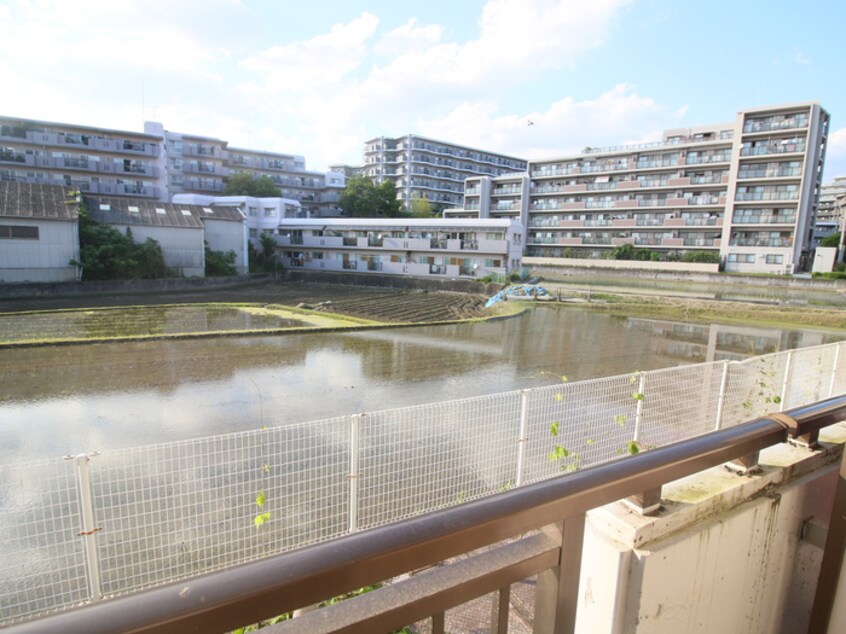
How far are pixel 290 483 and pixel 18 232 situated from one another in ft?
90.8

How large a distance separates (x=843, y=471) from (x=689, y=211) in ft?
145

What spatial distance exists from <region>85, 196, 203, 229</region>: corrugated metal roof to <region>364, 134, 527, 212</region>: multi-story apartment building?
31.7m

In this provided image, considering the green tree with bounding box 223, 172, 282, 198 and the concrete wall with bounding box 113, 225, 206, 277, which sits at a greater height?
the green tree with bounding box 223, 172, 282, 198

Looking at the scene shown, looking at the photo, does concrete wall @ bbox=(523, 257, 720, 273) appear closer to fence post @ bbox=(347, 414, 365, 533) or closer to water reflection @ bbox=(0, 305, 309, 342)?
water reflection @ bbox=(0, 305, 309, 342)

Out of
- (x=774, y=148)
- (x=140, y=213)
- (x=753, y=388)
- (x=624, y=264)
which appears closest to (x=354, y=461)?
(x=753, y=388)

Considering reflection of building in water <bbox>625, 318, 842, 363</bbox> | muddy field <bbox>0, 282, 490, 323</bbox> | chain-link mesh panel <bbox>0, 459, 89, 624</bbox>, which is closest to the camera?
chain-link mesh panel <bbox>0, 459, 89, 624</bbox>

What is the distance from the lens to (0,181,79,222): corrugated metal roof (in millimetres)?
25188

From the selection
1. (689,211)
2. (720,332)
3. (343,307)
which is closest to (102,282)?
(343,307)

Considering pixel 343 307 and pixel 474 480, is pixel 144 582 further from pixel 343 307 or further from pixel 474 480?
pixel 343 307

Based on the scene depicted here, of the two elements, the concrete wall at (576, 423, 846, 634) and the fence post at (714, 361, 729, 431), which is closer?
the concrete wall at (576, 423, 846, 634)

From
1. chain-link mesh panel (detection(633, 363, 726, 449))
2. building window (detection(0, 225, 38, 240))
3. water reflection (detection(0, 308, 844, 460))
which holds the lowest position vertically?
water reflection (detection(0, 308, 844, 460))

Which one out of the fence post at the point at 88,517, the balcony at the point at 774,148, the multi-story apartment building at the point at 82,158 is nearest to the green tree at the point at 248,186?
the multi-story apartment building at the point at 82,158

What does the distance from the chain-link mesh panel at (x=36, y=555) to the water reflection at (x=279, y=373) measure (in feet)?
6.10

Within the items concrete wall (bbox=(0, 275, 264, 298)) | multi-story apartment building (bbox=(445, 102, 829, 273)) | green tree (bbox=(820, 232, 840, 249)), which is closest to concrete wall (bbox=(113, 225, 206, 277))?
concrete wall (bbox=(0, 275, 264, 298))
